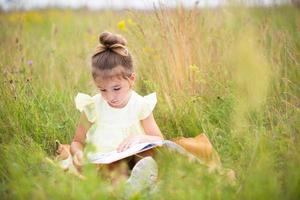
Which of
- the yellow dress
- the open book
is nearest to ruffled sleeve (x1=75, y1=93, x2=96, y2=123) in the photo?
the yellow dress

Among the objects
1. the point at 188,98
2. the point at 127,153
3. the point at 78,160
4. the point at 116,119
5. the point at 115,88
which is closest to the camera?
the point at 127,153

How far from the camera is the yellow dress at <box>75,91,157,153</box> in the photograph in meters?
2.88

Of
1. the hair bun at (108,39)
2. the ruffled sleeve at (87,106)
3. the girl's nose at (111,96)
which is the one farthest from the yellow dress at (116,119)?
the hair bun at (108,39)

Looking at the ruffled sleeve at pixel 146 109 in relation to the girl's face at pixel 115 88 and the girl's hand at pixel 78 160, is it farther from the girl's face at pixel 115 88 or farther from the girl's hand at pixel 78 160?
A: the girl's hand at pixel 78 160

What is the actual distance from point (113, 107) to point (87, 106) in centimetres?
15

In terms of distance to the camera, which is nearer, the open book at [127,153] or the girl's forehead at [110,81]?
the open book at [127,153]

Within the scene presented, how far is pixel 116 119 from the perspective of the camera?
9.62 feet

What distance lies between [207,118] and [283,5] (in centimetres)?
155

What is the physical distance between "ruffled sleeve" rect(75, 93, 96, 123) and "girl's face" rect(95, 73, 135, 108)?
0.43 ft

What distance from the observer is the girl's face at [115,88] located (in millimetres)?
2795

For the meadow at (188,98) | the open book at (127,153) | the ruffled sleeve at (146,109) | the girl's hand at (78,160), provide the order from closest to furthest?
the meadow at (188,98) → the open book at (127,153) → the girl's hand at (78,160) → the ruffled sleeve at (146,109)

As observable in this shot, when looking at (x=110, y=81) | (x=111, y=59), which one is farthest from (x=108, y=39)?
(x=110, y=81)

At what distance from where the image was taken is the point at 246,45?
2227 mm

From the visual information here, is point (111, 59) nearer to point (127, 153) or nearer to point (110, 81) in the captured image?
point (110, 81)
